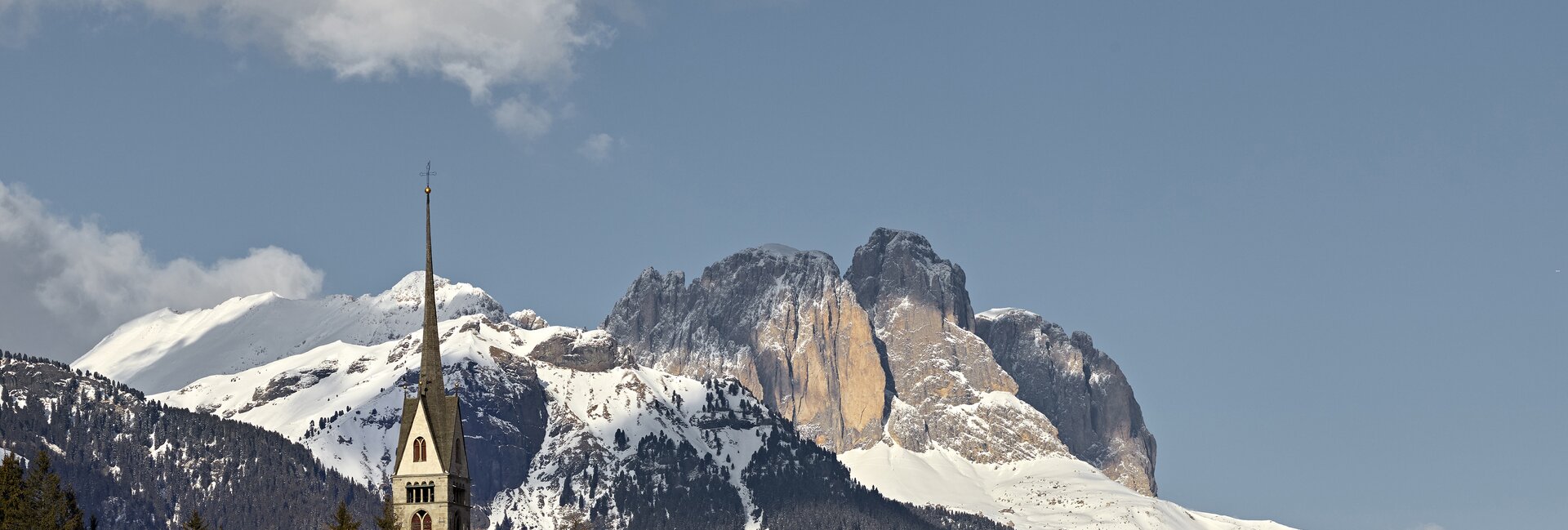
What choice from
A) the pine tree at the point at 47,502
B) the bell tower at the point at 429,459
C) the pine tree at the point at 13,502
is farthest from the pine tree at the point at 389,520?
the pine tree at the point at 13,502

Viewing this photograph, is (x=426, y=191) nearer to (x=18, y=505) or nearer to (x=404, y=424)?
(x=404, y=424)

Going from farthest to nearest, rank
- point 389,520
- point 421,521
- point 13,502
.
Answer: point 421,521, point 389,520, point 13,502

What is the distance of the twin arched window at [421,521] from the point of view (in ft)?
532

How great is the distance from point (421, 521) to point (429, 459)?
3.84m

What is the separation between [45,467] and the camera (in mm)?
151125

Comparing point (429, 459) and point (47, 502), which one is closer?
point (47, 502)

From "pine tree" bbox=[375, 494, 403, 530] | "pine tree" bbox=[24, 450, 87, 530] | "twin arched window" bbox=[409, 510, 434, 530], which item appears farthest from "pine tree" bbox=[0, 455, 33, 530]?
"twin arched window" bbox=[409, 510, 434, 530]

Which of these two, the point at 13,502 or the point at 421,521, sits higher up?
the point at 421,521

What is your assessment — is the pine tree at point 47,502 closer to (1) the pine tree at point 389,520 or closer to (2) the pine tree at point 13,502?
(2) the pine tree at point 13,502

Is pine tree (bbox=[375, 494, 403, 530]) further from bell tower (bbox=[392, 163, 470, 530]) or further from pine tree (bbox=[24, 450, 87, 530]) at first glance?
pine tree (bbox=[24, 450, 87, 530])

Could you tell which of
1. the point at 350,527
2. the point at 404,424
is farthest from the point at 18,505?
the point at 404,424

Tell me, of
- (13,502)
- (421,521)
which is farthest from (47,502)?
(421,521)

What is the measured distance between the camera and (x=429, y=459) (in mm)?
162375

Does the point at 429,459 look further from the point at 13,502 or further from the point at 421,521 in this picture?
the point at 13,502
